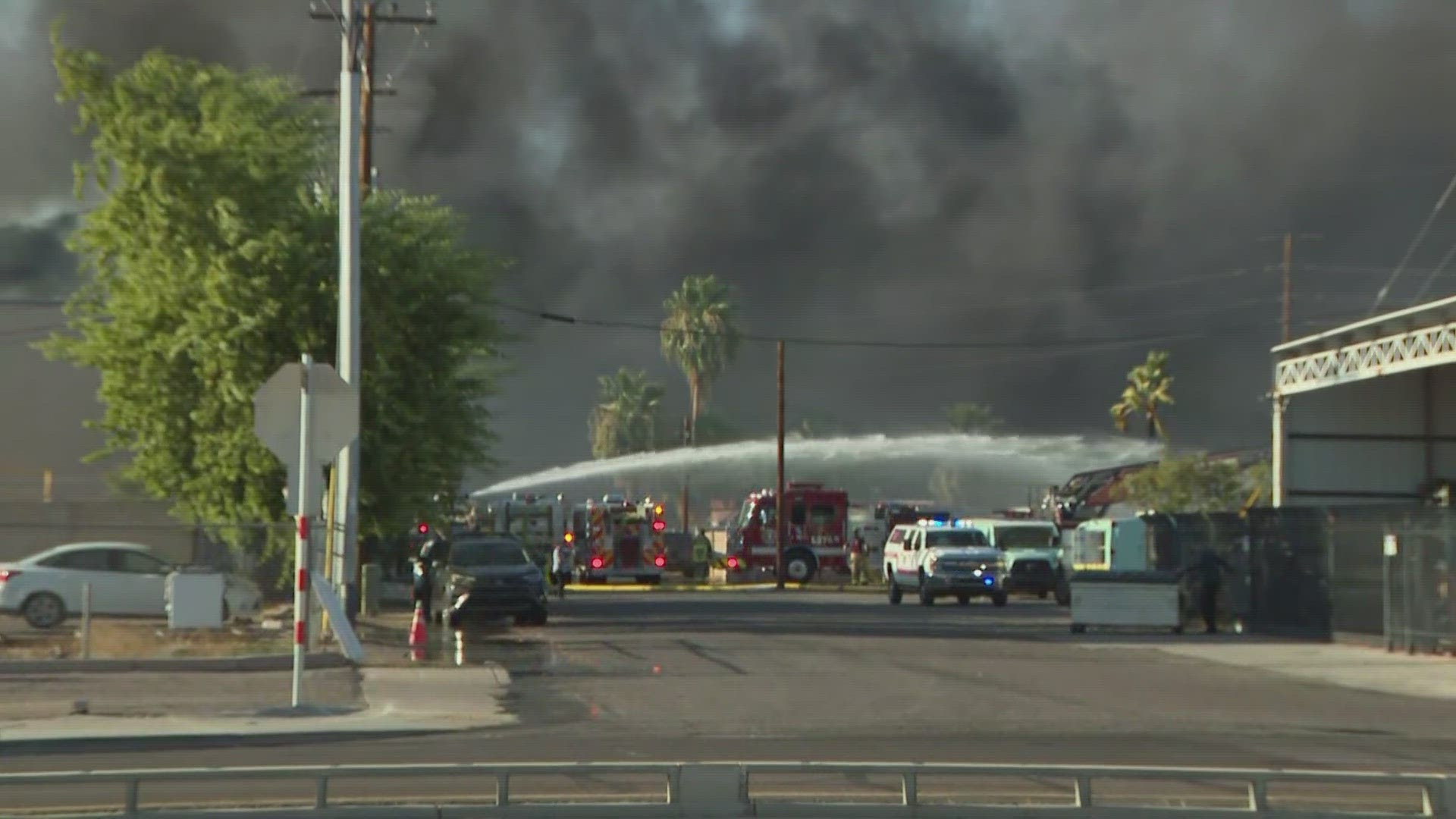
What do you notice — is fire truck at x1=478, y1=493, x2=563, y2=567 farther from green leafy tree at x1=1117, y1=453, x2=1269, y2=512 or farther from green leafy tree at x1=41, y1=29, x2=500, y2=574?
green leafy tree at x1=41, y1=29, x2=500, y2=574

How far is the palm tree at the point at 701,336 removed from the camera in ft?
369

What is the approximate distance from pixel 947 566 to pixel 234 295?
62.0ft

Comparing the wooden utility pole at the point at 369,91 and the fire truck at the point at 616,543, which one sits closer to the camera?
the wooden utility pole at the point at 369,91

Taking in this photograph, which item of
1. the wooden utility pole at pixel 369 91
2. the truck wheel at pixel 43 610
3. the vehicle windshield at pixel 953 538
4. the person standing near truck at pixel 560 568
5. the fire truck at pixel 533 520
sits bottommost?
the truck wheel at pixel 43 610

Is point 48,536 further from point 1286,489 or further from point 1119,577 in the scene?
point 1286,489

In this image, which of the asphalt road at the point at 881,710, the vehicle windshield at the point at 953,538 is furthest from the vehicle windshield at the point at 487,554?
the vehicle windshield at the point at 953,538

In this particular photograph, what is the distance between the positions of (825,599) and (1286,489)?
36.9ft

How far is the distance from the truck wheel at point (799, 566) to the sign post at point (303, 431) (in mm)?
39080

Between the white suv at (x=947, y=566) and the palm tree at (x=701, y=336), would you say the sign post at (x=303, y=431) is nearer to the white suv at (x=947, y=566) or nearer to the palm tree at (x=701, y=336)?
the white suv at (x=947, y=566)

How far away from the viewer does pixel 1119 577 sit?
117 feet

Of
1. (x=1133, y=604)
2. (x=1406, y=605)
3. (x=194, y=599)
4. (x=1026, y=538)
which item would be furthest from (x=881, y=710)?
(x=1026, y=538)

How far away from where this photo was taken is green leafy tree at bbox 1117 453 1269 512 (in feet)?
204

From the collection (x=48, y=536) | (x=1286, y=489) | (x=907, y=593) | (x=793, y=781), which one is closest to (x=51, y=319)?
(x=48, y=536)

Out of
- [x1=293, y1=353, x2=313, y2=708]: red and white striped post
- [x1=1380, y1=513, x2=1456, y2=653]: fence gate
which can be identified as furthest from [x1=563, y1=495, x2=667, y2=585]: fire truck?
[x1=293, y1=353, x2=313, y2=708]: red and white striped post
